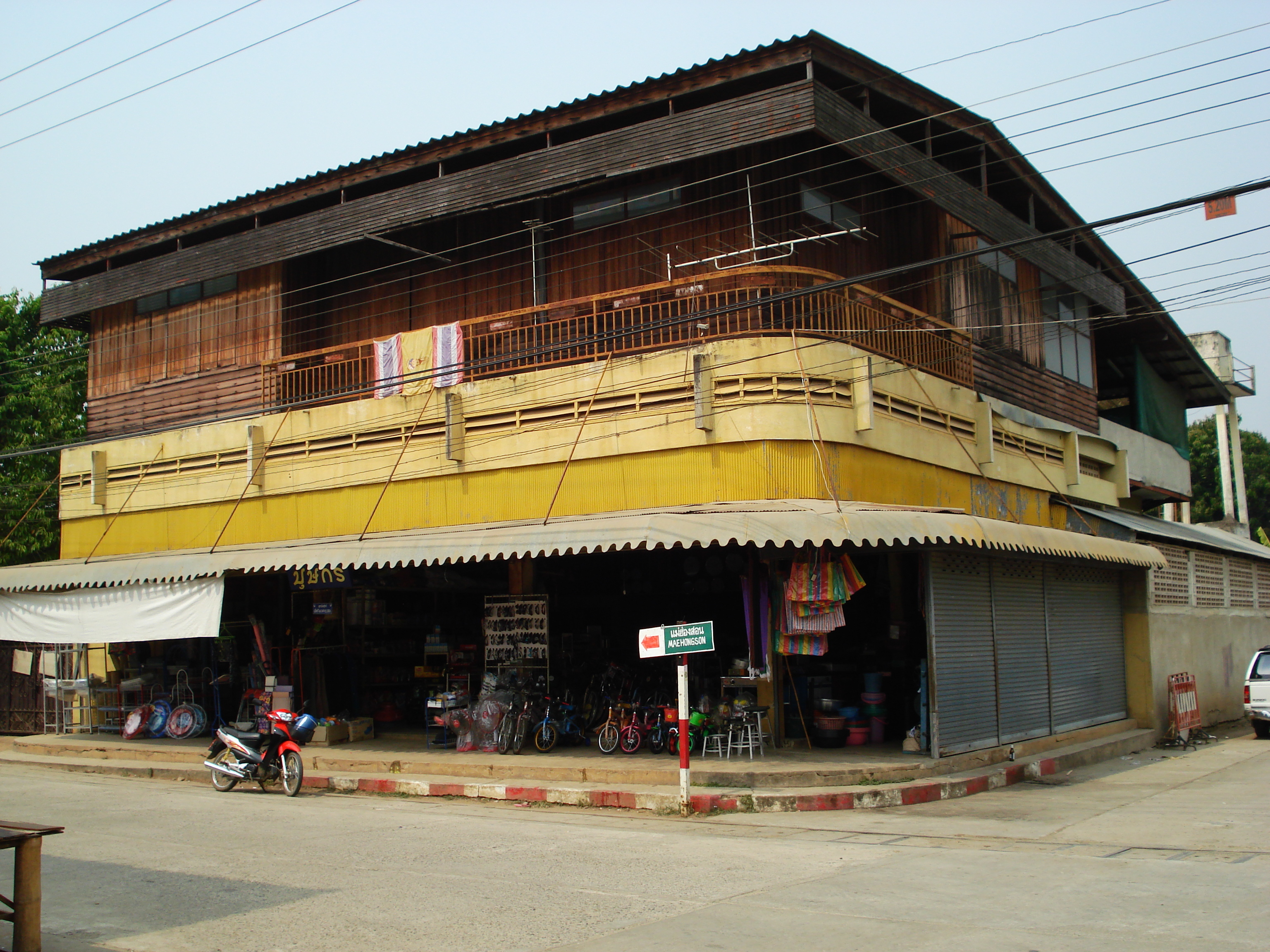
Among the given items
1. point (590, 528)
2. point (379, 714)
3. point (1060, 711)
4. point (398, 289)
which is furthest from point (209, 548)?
point (1060, 711)

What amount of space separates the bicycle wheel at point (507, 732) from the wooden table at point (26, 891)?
9605 millimetres

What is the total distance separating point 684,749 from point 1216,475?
54.4 meters

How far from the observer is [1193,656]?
2180 centimetres

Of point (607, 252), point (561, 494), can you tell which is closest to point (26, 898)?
point (561, 494)

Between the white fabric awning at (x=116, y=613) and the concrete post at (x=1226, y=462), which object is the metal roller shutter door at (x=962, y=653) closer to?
the white fabric awning at (x=116, y=613)

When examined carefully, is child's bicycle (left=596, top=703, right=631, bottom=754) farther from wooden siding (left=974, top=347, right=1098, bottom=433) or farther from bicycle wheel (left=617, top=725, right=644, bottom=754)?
wooden siding (left=974, top=347, right=1098, bottom=433)

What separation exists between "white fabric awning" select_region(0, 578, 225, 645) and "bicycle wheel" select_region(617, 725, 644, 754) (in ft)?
22.9

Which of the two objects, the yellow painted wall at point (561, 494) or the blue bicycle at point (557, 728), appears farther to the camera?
the blue bicycle at point (557, 728)

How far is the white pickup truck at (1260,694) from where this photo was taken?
19531 millimetres

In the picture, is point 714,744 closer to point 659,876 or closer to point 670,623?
point 670,623

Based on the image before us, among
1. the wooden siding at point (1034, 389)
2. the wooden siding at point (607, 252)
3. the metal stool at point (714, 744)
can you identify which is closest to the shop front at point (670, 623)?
the metal stool at point (714, 744)

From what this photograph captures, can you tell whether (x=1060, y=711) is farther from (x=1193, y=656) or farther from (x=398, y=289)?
(x=398, y=289)

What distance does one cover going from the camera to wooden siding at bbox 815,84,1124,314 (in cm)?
1500

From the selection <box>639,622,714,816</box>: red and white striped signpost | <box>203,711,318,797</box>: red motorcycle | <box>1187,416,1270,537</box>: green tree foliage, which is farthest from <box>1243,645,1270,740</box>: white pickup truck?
<box>1187,416,1270,537</box>: green tree foliage
